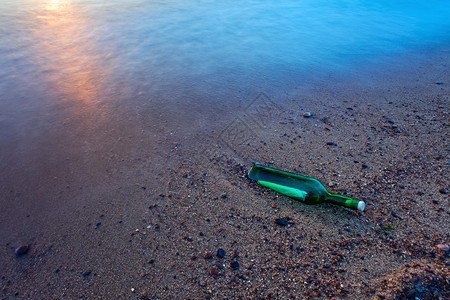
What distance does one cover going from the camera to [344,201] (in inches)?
72.7

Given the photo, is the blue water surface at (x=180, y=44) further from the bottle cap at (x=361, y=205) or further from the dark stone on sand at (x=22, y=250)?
the bottle cap at (x=361, y=205)

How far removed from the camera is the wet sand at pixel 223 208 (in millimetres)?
1485

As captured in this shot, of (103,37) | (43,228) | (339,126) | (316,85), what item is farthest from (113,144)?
(103,37)

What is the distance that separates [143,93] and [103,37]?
2.57m

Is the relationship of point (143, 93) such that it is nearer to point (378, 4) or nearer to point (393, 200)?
point (393, 200)

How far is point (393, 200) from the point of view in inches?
76.9

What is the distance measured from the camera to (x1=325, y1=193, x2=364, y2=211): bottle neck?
1.79m

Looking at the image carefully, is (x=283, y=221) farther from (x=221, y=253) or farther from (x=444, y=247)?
(x=444, y=247)

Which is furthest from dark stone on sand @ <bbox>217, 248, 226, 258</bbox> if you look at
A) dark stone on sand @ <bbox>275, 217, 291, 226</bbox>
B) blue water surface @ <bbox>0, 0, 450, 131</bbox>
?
blue water surface @ <bbox>0, 0, 450, 131</bbox>

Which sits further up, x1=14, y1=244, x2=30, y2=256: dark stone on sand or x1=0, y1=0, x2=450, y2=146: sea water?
x1=0, y1=0, x2=450, y2=146: sea water

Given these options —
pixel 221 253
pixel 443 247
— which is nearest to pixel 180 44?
pixel 221 253

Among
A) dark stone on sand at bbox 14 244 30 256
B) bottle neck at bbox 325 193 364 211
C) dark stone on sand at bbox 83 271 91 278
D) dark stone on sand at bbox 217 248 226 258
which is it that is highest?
bottle neck at bbox 325 193 364 211

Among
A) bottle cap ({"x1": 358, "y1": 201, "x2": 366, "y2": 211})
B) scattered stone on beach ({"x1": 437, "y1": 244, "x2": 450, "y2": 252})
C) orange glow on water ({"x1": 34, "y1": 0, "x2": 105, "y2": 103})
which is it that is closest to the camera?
scattered stone on beach ({"x1": 437, "y1": 244, "x2": 450, "y2": 252})

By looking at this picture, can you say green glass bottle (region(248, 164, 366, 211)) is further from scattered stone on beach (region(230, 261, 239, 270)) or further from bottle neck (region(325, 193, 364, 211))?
scattered stone on beach (region(230, 261, 239, 270))
